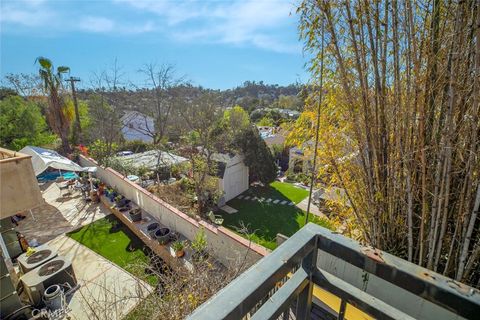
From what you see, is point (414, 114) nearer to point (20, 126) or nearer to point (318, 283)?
point (318, 283)

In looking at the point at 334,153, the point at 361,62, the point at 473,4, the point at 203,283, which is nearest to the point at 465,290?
the point at 473,4

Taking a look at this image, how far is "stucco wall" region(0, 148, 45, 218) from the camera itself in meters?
2.87

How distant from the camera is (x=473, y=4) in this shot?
1144 millimetres

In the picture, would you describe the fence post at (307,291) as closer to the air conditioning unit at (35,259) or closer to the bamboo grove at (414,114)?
the bamboo grove at (414,114)

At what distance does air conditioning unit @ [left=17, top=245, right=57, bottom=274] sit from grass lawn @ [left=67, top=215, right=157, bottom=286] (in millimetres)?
1198

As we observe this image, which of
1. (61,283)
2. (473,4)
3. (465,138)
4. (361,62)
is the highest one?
(473,4)

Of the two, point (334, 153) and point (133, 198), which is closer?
point (334, 153)

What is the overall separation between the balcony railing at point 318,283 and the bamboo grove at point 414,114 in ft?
1.73

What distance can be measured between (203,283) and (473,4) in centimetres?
373

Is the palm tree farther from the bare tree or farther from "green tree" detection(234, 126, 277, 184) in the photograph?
"green tree" detection(234, 126, 277, 184)

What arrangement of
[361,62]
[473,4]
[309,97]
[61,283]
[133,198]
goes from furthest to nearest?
[133,198] < [61,283] < [309,97] < [361,62] < [473,4]

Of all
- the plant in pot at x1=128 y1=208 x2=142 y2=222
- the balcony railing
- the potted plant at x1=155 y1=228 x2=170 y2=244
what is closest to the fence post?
the balcony railing

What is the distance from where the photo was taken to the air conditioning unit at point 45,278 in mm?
4652

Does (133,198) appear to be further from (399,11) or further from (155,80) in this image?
(399,11)
